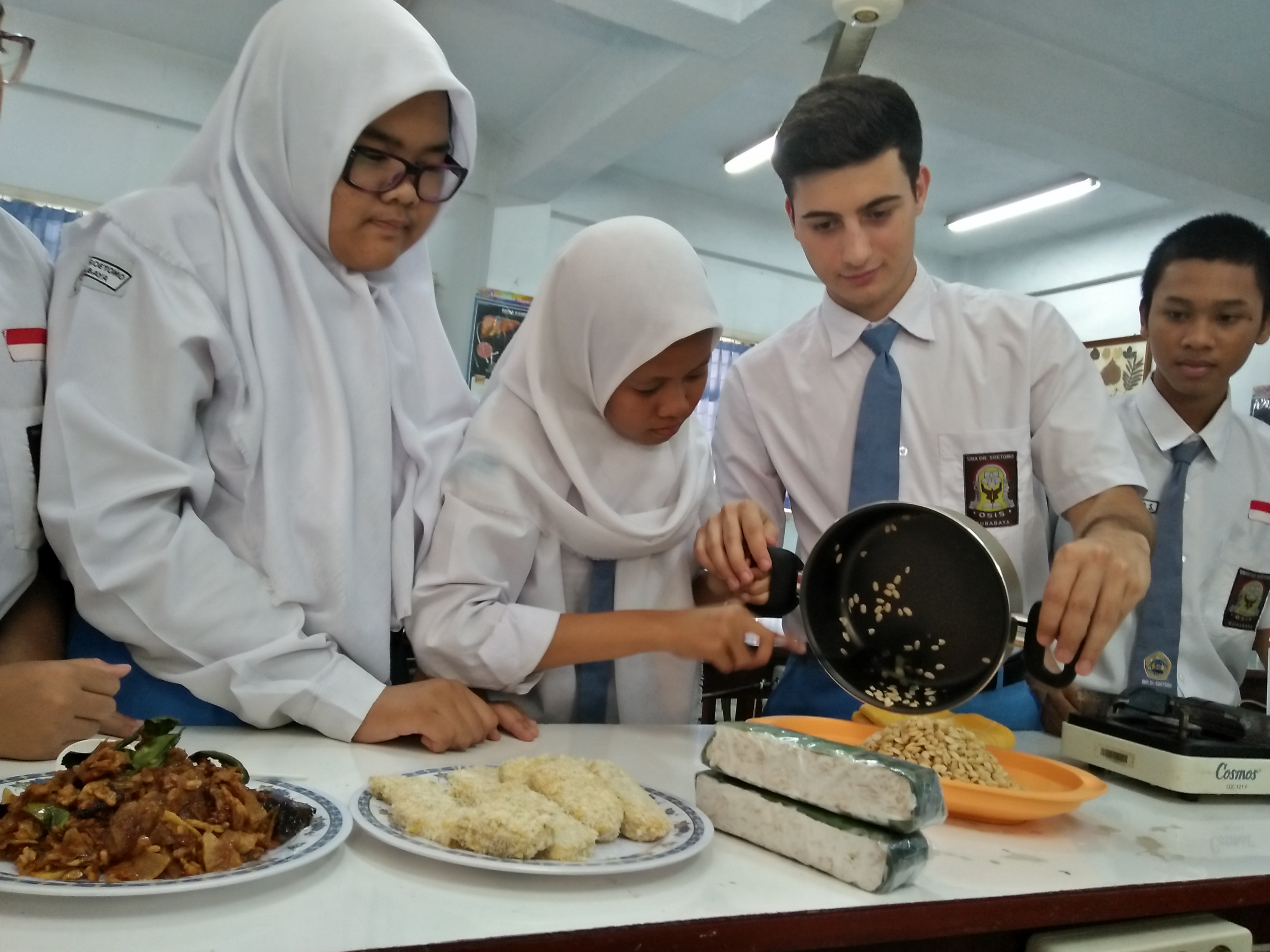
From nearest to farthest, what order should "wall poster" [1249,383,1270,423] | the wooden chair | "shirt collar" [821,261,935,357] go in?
"shirt collar" [821,261,935,357]
the wooden chair
"wall poster" [1249,383,1270,423]

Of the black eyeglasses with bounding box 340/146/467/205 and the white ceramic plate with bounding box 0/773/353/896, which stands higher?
the black eyeglasses with bounding box 340/146/467/205

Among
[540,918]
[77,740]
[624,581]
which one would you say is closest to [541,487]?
[624,581]

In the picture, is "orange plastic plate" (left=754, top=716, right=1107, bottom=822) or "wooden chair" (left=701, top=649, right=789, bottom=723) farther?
"wooden chair" (left=701, top=649, right=789, bottom=723)

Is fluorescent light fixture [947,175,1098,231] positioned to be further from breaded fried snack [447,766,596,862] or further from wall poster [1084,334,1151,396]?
breaded fried snack [447,766,596,862]

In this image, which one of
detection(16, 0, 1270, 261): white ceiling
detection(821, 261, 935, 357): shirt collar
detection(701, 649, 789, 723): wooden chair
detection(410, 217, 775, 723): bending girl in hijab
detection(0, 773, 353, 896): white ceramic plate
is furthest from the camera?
detection(16, 0, 1270, 261): white ceiling

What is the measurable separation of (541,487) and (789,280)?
6376 millimetres

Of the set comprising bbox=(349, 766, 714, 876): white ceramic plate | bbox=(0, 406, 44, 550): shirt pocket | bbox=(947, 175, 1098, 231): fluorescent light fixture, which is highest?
bbox=(947, 175, 1098, 231): fluorescent light fixture

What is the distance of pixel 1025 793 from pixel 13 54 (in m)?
1.47

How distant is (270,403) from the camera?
1.18 meters

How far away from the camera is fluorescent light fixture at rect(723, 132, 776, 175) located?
5.61 meters

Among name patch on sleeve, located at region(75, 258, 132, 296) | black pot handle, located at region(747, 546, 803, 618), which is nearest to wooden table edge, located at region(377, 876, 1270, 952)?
black pot handle, located at region(747, 546, 803, 618)

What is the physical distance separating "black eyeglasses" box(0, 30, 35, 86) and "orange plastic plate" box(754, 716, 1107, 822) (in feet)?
4.02

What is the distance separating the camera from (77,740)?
37.0 inches

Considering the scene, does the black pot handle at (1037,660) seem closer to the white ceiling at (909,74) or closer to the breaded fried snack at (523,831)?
the breaded fried snack at (523,831)
